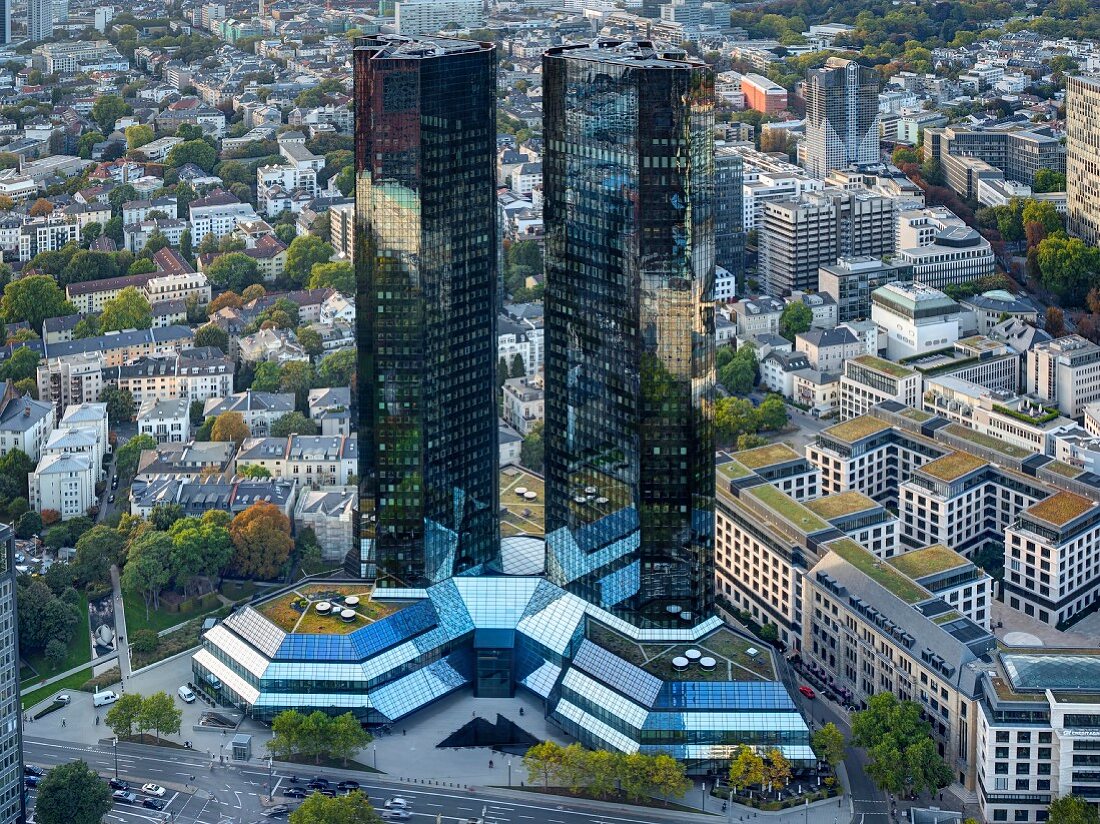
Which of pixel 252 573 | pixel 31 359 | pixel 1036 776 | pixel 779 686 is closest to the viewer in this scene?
pixel 1036 776

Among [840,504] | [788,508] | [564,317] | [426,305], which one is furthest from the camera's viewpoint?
[840,504]

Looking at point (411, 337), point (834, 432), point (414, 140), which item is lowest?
point (834, 432)

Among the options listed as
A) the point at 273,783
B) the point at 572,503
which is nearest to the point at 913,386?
the point at 572,503

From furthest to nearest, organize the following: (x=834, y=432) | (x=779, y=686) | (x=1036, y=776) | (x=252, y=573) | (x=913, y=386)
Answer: (x=913, y=386) → (x=834, y=432) → (x=252, y=573) → (x=779, y=686) → (x=1036, y=776)

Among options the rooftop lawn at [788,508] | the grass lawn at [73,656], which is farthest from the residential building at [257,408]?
the rooftop lawn at [788,508]

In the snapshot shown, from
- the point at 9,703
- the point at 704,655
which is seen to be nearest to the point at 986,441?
the point at 704,655

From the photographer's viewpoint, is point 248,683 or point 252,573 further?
point 252,573

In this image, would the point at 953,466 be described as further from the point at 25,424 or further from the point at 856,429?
the point at 25,424

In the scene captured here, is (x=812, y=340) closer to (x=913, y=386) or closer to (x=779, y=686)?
(x=913, y=386)
